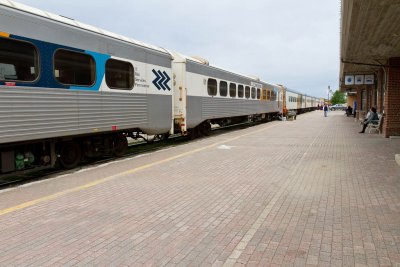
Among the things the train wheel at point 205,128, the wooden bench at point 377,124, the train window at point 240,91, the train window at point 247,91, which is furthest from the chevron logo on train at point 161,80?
the wooden bench at point 377,124

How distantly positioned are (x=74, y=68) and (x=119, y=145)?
9.45 feet

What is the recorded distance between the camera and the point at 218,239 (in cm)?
412

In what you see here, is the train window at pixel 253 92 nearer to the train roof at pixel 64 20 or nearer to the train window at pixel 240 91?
the train window at pixel 240 91

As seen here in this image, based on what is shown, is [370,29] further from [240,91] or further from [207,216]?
[240,91]

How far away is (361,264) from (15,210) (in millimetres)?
4546

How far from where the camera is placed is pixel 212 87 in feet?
51.6

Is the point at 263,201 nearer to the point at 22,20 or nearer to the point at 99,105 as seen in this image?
the point at 99,105

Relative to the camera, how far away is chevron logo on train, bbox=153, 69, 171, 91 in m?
10.9

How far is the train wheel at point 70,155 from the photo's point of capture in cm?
822

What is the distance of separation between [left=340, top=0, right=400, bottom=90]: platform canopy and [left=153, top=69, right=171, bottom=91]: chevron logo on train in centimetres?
534

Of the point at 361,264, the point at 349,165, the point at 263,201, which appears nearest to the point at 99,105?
the point at 263,201

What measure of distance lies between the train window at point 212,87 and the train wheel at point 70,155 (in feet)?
25.2

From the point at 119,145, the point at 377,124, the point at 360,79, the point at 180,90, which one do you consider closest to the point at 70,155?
the point at 119,145

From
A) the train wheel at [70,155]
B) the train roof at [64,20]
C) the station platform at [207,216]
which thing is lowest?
the station platform at [207,216]
